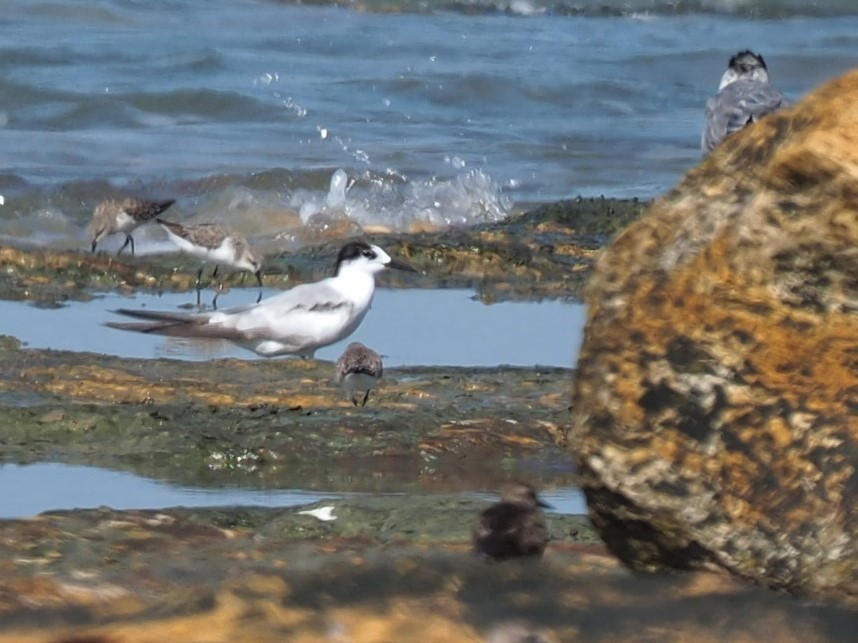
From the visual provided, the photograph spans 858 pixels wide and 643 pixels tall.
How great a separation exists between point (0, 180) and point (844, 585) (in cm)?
918

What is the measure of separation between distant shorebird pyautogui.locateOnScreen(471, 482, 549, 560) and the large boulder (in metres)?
0.26

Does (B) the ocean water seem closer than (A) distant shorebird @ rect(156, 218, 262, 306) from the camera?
No

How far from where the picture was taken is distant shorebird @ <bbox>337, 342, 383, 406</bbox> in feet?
22.4

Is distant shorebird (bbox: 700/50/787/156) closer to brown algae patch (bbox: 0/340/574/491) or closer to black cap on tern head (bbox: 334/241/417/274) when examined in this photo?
black cap on tern head (bbox: 334/241/417/274)

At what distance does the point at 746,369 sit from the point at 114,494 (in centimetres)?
212

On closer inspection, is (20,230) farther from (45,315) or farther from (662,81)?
(662,81)

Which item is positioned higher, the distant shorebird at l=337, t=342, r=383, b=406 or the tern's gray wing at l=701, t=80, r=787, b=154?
the tern's gray wing at l=701, t=80, r=787, b=154

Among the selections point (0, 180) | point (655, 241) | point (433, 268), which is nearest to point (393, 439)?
point (655, 241)

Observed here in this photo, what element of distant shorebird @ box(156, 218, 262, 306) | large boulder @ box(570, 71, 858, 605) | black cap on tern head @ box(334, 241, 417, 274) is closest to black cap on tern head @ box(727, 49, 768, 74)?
black cap on tern head @ box(334, 241, 417, 274)

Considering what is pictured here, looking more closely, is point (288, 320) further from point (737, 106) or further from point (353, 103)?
point (353, 103)

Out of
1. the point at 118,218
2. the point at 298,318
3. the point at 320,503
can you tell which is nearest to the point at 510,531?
the point at 320,503

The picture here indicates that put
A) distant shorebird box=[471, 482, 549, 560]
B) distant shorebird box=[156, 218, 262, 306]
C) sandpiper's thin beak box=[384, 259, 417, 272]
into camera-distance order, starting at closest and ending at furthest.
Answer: distant shorebird box=[471, 482, 549, 560]
sandpiper's thin beak box=[384, 259, 417, 272]
distant shorebird box=[156, 218, 262, 306]

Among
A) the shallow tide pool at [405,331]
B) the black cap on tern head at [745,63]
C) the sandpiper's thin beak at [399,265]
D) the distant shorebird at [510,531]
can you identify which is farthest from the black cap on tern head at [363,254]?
the distant shorebird at [510,531]

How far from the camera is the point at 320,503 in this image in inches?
193
